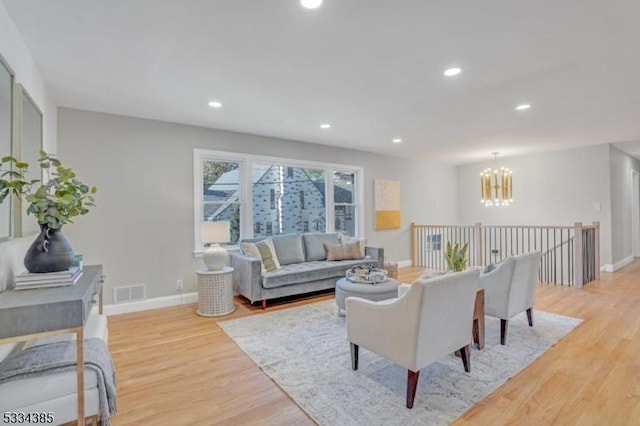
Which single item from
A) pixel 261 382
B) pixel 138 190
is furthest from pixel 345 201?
pixel 261 382

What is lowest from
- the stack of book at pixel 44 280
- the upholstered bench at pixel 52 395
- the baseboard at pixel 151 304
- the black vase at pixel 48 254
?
the baseboard at pixel 151 304

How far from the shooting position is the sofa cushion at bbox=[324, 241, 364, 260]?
16.7 feet

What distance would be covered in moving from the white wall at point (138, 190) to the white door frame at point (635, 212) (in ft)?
29.6

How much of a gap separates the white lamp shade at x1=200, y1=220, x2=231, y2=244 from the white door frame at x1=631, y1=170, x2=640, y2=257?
934cm

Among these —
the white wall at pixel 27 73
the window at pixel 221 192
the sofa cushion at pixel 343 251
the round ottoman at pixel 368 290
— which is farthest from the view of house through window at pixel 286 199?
the white wall at pixel 27 73

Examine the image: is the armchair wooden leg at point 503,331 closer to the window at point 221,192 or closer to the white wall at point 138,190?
the window at point 221,192

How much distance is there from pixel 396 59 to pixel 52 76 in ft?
10.2

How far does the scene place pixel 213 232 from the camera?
4.03 m

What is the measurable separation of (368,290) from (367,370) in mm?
966

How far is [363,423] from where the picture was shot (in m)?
1.89

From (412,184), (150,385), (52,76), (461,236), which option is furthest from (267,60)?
(461,236)

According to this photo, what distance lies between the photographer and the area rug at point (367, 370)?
2.01 m

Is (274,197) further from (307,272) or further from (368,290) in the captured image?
(368,290)

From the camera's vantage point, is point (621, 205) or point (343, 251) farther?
point (621, 205)
